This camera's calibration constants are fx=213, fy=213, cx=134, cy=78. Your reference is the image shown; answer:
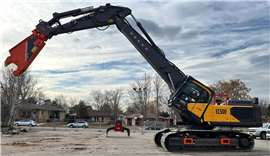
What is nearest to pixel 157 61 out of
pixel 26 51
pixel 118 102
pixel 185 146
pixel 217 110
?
pixel 217 110

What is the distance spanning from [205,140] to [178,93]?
9.13 ft

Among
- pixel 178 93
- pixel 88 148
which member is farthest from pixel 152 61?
pixel 88 148

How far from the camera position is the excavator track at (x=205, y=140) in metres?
10.5

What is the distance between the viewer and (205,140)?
10.8 metres

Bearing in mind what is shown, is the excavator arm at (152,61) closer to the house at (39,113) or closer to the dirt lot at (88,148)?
the dirt lot at (88,148)

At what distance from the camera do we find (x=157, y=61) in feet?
37.7

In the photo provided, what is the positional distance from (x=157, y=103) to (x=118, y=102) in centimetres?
2484

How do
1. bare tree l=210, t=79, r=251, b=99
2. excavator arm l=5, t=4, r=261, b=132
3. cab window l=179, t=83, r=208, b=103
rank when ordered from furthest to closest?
bare tree l=210, t=79, r=251, b=99, cab window l=179, t=83, r=208, b=103, excavator arm l=5, t=4, r=261, b=132

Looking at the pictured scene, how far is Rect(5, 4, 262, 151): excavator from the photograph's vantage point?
10367mm

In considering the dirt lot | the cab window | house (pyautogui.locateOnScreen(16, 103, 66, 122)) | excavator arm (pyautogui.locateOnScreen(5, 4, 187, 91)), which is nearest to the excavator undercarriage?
the dirt lot

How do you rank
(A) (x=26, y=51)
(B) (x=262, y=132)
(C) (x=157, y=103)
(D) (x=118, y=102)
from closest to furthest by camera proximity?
(A) (x=26, y=51) → (B) (x=262, y=132) → (C) (x=157, y=103) → (D) (x=118, y=102)

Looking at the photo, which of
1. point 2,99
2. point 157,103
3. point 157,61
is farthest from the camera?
point 157,103

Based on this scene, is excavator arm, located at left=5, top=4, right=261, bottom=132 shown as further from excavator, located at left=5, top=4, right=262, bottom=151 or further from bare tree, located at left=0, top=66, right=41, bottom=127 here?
bare tree, located at left=0, top=66, right=41, bottom=127

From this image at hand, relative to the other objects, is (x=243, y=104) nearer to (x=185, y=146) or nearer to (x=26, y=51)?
(x=185, y=146)
